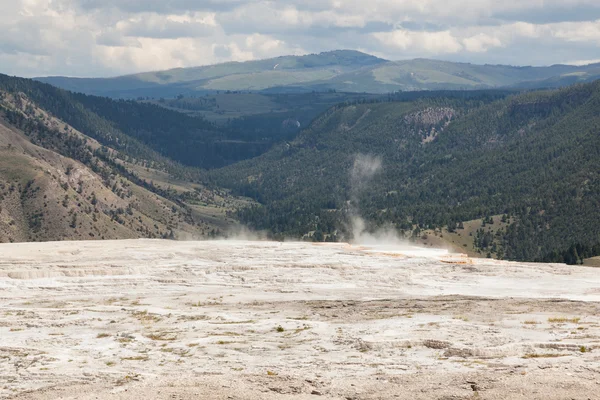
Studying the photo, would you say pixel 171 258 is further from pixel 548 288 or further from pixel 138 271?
pixel 548 288

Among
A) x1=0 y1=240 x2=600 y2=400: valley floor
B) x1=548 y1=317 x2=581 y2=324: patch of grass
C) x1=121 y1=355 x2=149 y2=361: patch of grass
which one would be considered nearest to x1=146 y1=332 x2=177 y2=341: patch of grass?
x1=0 y1=240 x2=600 y2=400: valley floor

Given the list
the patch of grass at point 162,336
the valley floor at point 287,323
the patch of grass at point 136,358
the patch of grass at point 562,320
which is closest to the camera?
the valley floor at point 287,323

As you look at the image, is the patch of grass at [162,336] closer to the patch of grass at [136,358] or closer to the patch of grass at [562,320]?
the patch of grass at [136,358]

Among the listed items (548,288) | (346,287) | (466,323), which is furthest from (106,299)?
(548,288)

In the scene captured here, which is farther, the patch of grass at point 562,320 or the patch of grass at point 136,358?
the patch of grass at point 562,320

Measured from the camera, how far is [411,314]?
46000 mm

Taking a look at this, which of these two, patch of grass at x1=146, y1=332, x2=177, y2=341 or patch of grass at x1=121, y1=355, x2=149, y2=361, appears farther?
patch of grass at x1=146, y1=332, x2=177, y2=341

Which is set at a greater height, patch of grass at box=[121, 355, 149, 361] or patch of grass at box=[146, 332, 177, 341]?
patch of grass at box=[121, 355, 149, 361]

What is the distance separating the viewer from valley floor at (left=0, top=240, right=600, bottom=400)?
1247 inches

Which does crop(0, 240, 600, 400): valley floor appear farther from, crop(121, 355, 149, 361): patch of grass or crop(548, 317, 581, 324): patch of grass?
crop(548, 317, 581, 324): patch of grass

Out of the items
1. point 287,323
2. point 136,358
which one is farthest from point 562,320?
point 136,358

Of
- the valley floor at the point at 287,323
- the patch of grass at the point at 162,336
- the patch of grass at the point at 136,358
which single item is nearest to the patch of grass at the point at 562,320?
the valley floor at the point at 287,323

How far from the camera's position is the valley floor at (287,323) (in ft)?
104

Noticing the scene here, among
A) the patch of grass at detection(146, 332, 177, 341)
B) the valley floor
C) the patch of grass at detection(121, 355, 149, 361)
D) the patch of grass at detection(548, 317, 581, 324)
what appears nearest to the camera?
the valley floor
